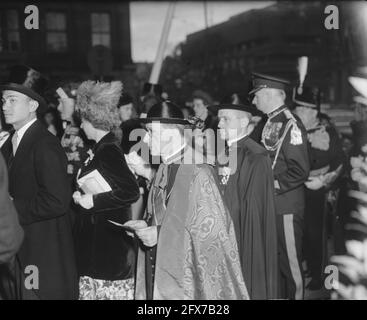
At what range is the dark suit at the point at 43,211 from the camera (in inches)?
120

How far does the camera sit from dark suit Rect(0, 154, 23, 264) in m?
2.04

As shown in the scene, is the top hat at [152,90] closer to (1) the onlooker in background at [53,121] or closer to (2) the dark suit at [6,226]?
(1) the onlooker in background at [53,121]

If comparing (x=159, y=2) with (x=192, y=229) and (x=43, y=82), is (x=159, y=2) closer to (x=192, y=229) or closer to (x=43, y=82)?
(x=43, y=82)

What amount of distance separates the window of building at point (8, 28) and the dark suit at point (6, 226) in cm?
1021

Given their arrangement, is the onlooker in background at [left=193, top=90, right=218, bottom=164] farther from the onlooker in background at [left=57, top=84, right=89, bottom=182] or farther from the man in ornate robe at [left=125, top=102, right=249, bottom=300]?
the onlooker in background at [left=57, top=84, right=89, bottom=182]

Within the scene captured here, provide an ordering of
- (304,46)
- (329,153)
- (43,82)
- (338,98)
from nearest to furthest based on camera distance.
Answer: (43,82) < (329,153) < (338,98) < (304,46)

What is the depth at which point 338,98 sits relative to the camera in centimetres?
1328


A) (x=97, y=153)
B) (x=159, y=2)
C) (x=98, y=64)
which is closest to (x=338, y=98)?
(x=159, y=2)

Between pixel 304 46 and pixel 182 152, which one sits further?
pixel 304 46

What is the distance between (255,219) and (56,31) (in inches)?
559

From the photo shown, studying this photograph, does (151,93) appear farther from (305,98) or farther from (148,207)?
(148,207)

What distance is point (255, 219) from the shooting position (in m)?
3.62

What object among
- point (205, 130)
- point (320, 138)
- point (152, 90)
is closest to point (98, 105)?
point (205, 130)
